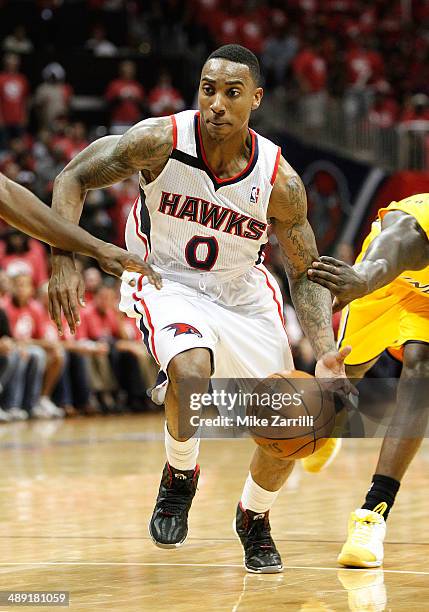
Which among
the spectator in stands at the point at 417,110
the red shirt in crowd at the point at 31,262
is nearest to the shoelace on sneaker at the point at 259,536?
the red shirt in crowd at the point at 31,262

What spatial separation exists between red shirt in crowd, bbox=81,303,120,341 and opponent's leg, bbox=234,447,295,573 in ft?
31.0

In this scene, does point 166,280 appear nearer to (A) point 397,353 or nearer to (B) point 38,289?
(A) point 397,353

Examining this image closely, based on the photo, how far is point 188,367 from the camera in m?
5.00

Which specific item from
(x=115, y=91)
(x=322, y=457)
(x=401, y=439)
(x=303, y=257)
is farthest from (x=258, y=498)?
(x=115, y=91)

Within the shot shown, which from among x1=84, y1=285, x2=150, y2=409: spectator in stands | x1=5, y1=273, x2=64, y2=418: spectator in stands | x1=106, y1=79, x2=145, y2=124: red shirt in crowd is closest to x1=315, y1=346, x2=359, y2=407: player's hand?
x1=5, y1=273, x2=64, y2=418: spectator in stands

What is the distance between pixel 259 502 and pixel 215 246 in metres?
1.28

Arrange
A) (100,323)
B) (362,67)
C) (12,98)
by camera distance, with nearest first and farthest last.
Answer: (100,323)
(12,98)
(362,67)

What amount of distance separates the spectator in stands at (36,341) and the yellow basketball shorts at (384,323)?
796 cm

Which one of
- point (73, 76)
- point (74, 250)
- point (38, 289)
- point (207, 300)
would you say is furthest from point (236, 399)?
point (73, 76)

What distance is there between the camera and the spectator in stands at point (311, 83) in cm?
1898

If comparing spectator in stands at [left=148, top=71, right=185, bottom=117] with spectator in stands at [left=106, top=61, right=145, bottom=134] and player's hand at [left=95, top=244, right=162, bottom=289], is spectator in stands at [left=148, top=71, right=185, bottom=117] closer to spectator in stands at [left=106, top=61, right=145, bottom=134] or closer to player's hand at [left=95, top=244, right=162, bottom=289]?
spectator in stands at [left=106, top=61, right=145, bottom=134]

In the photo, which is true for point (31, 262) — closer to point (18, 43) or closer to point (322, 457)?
point (18, 43)

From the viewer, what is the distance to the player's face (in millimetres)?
5223

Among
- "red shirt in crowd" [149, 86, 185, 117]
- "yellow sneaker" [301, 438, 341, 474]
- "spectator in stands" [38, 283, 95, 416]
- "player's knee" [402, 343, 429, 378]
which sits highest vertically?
"player's knee" [402, 343, 429, 378]
